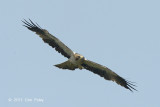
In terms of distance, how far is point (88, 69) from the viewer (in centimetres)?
1916

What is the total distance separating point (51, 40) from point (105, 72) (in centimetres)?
278

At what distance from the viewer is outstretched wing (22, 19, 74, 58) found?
18.8m

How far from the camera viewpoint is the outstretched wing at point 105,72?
750 inches

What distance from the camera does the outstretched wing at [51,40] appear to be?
18.8 meters

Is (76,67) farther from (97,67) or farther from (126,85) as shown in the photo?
(126,85)

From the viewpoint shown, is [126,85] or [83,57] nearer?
[83,57]

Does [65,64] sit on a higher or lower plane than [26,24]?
lower

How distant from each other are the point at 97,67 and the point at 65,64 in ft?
4.73

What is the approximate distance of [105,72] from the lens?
19.3m

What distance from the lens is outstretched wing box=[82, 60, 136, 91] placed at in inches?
750

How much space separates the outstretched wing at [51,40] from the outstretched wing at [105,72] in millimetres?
900

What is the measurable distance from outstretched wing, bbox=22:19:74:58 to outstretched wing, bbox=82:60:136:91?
0.90 metres

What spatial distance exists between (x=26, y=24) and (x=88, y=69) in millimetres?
3340

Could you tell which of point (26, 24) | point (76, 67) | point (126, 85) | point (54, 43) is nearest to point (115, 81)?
point (126, 85)
